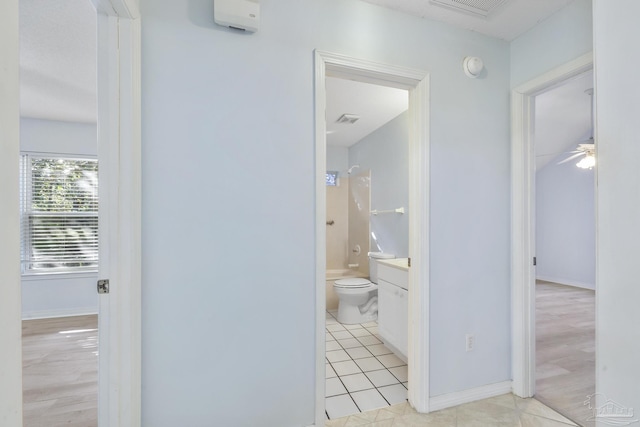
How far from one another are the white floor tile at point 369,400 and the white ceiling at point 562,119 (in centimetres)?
342

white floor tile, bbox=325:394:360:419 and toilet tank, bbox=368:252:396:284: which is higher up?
toilet tank, bbox=368:252:396:284

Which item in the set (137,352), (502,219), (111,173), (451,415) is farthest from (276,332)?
(502,219)

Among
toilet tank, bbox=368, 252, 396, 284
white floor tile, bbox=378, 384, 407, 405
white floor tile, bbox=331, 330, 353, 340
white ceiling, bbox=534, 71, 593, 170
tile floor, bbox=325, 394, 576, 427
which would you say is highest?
Result: white ceiling, bbox=534, 71, 593, 170

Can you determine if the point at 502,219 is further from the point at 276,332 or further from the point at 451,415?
the point at 276,332

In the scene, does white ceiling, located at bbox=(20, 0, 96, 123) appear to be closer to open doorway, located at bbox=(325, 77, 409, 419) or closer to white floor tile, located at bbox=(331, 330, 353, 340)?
open doorway, located at bbox=(325, 77, 409, 419)

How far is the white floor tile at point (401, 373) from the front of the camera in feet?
7.38

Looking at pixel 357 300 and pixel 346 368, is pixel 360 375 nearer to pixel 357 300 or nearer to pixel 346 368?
pixel 346 368

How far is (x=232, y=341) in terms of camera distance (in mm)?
1496

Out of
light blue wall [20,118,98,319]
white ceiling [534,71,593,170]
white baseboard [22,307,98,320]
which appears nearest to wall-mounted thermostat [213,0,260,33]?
light blue wall [20,118,98,319]

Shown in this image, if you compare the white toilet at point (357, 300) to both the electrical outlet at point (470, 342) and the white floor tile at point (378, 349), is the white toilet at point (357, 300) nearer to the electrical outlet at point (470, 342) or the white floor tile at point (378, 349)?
the white floor tile at point (378, 349)

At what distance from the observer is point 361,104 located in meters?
3.12

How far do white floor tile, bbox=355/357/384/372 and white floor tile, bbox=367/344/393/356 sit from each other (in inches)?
4.7

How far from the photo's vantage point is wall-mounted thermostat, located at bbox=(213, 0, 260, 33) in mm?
1413

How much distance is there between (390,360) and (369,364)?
21cm
